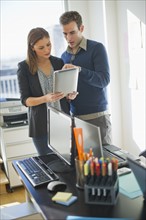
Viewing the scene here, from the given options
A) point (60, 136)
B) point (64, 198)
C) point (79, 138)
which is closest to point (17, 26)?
point (60, 136)

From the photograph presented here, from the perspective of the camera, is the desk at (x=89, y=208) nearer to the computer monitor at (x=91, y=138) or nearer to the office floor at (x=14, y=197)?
the computer monitor at (x=91, y=138)

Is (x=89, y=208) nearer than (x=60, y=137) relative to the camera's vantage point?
Yes

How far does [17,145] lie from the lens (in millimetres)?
3176

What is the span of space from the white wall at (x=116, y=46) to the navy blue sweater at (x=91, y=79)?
133cm

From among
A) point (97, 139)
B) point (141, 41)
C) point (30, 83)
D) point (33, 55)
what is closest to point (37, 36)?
point (33, 55)

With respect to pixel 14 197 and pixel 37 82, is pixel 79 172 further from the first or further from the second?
pixel 14 197

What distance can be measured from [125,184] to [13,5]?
284 cm

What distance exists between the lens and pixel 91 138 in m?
1.28

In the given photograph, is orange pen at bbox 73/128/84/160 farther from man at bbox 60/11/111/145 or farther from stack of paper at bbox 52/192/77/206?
man at bbox 60/11/111/145

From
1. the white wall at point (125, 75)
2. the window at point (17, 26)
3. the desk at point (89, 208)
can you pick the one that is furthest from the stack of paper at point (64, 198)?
the window at point (17, 26)

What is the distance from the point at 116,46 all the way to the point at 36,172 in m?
2.27

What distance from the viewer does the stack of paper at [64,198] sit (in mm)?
1153

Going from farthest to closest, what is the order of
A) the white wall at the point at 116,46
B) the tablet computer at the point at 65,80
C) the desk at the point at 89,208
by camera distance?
the white wall at the point at 116,46, the tablet computer at the point at 65,80, the desk at the point at 89,208

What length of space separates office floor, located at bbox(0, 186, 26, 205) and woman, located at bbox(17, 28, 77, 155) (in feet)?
3.88
